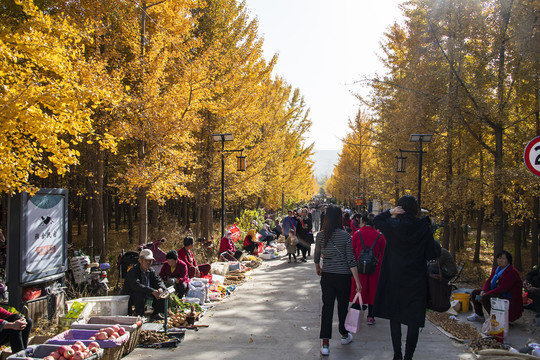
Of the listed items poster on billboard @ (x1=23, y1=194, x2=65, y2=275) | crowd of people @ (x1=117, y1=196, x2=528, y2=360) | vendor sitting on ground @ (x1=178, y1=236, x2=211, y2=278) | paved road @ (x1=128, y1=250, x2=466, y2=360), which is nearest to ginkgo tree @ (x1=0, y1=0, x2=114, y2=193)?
poster on billboard @ (x1=23, y1=194, x2=65, y2=275)

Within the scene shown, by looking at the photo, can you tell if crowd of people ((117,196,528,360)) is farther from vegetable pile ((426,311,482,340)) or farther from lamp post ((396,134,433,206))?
lamp post ((396,134,433,206))

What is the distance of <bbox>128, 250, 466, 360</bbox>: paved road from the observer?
16.2ft

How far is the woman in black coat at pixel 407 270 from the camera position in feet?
13.7

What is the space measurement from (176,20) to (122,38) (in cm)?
193

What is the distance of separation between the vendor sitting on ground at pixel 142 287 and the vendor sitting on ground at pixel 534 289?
20.5ft

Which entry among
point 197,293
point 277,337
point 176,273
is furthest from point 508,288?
point 176,273

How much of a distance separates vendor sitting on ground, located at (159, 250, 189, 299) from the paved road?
76cm

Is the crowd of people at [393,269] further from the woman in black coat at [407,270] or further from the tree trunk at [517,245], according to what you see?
the tree trunk at [517,245]

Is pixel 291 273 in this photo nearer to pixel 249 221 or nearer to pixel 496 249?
pixel 496 249

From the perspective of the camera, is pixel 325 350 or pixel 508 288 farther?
pixel 508 288

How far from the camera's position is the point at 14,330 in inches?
175

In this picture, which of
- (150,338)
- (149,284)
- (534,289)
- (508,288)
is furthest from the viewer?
(534,289)

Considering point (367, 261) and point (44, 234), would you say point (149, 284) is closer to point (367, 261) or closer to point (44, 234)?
point (44, 234)

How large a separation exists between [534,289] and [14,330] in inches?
308
